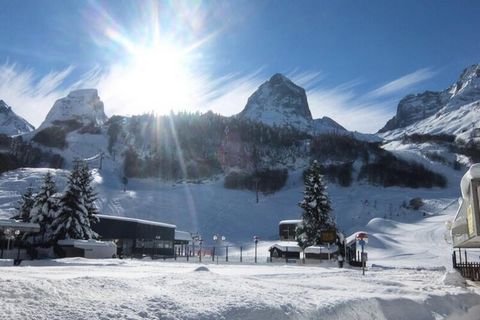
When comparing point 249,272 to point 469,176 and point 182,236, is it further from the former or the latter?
point 182,236

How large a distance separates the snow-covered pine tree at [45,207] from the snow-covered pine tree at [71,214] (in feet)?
3.21

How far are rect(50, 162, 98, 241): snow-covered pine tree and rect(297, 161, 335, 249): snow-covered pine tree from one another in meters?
20.7

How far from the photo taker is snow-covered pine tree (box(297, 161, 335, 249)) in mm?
44438

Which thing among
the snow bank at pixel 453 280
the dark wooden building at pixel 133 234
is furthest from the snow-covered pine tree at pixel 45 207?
the snow bank at pixel 453 280

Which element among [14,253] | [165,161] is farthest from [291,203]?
[14,253]

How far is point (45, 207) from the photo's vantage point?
1524 inches

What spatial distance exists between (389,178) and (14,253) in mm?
103654

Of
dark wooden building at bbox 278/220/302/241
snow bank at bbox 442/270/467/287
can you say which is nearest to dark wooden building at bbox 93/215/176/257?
dark wooden building at bbox 278/220/302/241

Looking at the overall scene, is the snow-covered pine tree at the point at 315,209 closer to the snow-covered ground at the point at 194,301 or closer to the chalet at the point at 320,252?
the chalet at the point at 320,252

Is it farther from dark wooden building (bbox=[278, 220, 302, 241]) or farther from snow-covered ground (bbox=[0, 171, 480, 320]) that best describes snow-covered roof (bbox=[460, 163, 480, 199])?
dark wooden building (bbox=[278, 220, 302, 241])

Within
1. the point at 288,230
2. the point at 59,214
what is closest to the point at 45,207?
the point at 59,214

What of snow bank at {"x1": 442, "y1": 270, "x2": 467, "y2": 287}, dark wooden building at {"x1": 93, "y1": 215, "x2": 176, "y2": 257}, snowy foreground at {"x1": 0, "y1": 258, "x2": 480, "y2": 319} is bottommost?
snow bank at {"x1": 442, "y1": 270, "x2": 467, "y2": 287}

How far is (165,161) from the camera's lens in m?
131

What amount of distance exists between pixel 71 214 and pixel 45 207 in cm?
255
